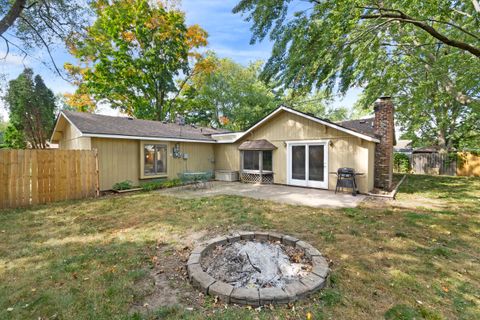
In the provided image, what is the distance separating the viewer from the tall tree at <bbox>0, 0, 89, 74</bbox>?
812 centimetres

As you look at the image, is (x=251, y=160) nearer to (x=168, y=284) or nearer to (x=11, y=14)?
(x=168, y=284)

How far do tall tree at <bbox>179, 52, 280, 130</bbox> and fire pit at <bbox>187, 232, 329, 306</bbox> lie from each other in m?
21.5

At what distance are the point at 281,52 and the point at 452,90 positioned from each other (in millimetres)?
11268

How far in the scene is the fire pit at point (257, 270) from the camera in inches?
92.6

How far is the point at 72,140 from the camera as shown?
408 inches

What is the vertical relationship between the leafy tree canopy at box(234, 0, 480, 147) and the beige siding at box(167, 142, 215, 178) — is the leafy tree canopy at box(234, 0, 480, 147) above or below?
above

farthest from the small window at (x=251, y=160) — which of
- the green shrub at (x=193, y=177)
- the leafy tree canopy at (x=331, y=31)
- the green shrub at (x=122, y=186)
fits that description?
the green shrub at (x=122, y=186)

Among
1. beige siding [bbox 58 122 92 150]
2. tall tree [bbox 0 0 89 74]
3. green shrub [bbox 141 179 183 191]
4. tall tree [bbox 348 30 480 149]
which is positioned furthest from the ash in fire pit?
tall tree [bbox 0 0 89 74]

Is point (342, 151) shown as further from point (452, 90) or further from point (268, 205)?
point (452, 90)

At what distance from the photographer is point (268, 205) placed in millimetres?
6684

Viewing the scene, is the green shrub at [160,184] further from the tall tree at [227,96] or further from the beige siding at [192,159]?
the tall tree at [227,96]

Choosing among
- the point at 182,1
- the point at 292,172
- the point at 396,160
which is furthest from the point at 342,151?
the point at 182,1

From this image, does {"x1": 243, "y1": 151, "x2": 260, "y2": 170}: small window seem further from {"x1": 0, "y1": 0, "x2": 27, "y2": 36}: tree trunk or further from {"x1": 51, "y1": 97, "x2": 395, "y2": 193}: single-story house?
{"x1": 0, "y1": 0, "x2": 27, "y2": 36}: tree trunk

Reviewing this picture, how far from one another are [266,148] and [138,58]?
15774 millimetres
